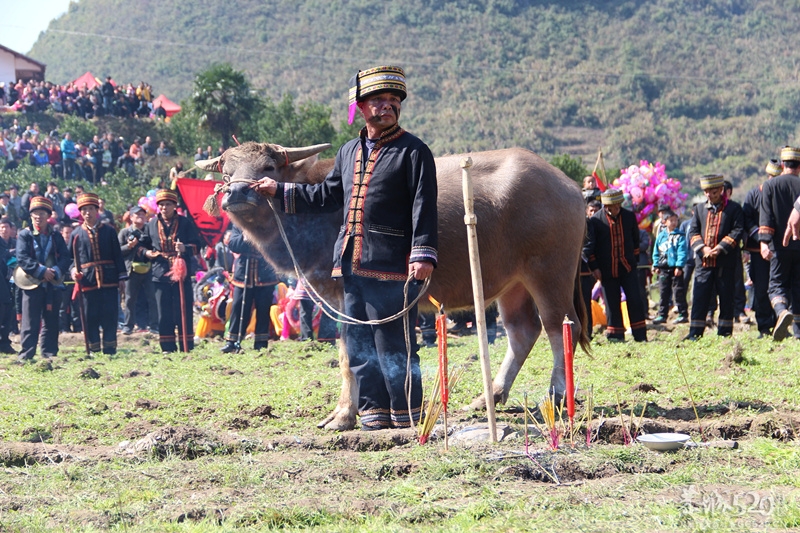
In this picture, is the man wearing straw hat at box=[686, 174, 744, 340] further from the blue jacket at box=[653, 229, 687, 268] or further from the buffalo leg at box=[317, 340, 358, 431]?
the buffalo leg at box=[317, 340, 358, 431]

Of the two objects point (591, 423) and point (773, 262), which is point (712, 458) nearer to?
point (591, 423)

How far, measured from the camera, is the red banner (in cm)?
1509

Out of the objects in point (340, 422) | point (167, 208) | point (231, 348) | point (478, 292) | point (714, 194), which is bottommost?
point (231, 348)

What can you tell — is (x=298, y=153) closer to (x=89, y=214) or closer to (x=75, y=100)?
(x=89, y=214)

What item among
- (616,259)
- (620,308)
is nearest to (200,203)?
(616,259)

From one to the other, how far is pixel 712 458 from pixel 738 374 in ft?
13.4

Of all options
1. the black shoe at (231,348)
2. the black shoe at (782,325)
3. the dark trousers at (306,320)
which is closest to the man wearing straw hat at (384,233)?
the black shoe at (782,325)

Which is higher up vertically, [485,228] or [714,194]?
[714,194]

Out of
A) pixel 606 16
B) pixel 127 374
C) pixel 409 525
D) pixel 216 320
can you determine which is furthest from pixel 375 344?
pixel 606 16

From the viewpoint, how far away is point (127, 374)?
34.5 ft

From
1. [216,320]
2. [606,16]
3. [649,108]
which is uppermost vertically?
[606,16]

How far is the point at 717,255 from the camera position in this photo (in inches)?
477

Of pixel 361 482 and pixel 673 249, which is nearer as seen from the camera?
pixel 361 482

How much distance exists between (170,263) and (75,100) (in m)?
30.4
